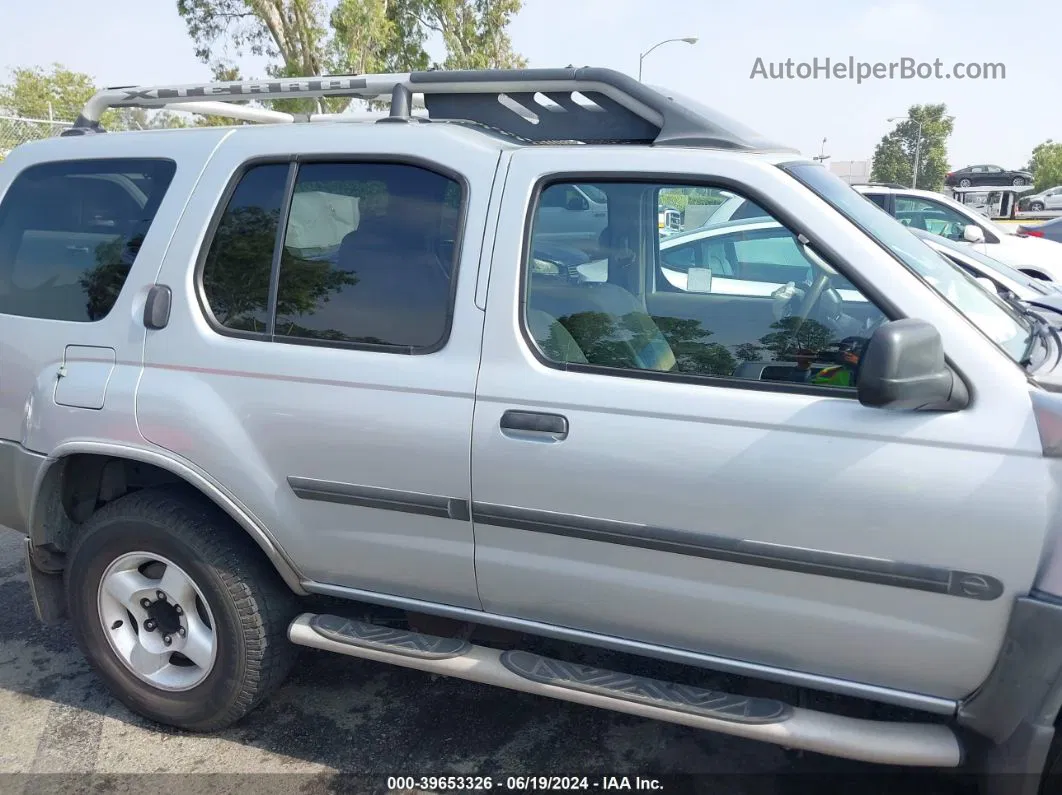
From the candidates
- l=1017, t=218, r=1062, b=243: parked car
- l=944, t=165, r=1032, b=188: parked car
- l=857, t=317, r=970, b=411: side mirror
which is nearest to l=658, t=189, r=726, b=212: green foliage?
l=857, t=317, r=970, b=411: side mirror

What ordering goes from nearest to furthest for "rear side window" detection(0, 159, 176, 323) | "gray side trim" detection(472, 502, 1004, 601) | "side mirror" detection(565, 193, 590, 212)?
1. "gray side trim" detection(472, 502, 1004, 601)
2. "side mirror" detection(565, 193, 590, 212)
3. "rear side window" detection(0, 159, 176, 323)

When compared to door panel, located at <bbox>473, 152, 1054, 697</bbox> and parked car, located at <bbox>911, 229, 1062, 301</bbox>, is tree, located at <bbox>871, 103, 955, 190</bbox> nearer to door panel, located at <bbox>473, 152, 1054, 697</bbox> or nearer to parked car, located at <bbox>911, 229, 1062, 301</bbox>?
parked car, located at <bbox>911, 229, 1062, 301</bbox>

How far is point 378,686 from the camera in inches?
130

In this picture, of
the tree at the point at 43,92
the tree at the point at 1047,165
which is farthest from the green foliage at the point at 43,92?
the tree at the point at 1047,165

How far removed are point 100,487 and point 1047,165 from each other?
254ft

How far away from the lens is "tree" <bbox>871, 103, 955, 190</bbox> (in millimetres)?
64875

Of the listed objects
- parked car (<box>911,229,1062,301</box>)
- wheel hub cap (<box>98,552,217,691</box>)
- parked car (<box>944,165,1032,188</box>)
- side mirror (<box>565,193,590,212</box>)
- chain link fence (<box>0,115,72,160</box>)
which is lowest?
wheel hub cap (<box>98,552,217,691</box>)

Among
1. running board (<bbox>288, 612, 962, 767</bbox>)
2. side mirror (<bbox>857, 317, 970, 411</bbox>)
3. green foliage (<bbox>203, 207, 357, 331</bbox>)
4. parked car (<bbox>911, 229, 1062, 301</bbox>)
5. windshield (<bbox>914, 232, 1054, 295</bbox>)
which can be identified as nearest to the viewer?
side mirror (<bbox>857, 317, 970, 411</bbox>)

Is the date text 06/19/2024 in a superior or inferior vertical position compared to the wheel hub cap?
inferior

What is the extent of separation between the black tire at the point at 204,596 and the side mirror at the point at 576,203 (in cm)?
155

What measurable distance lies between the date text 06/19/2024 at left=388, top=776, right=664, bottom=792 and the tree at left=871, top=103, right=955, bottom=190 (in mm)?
68336

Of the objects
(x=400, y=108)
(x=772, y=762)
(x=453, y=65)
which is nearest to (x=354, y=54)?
(x=453, y=65)

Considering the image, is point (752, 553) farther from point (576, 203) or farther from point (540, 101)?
point (540, 101)

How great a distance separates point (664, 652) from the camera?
7.91 ft
